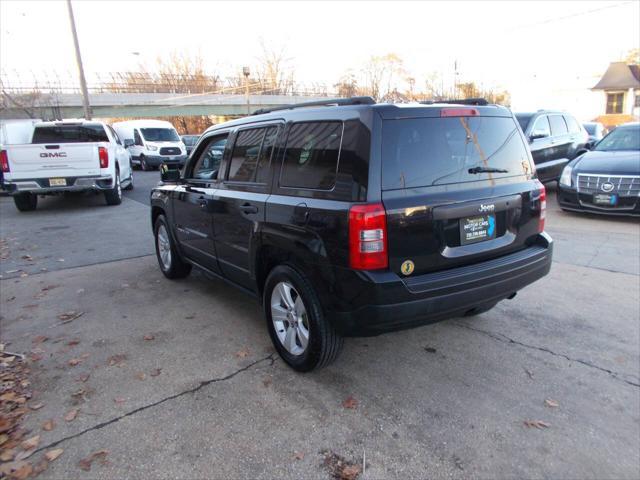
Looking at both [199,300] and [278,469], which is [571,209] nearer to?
[199,300]

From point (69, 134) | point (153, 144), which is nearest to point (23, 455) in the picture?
point (69, 134)

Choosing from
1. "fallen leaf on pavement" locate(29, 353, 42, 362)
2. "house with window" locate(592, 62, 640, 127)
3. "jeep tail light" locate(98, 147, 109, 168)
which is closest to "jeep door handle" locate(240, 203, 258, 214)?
"fallen leaf on pavement" locate(29, 353, 42, 362)

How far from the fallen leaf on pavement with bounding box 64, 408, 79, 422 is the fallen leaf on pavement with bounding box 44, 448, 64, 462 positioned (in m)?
0.30

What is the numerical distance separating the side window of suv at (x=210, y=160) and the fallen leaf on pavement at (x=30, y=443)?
2525 mm

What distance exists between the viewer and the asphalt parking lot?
258 centimetres

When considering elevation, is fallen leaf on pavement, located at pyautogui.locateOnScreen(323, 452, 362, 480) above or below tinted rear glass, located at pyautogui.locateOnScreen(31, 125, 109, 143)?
below

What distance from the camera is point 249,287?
4.00 metres

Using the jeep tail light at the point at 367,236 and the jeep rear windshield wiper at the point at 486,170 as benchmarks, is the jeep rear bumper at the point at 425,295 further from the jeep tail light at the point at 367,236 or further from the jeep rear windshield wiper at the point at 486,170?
the jeep rear windshield wiper at the point at 486,170

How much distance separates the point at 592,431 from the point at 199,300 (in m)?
3.71

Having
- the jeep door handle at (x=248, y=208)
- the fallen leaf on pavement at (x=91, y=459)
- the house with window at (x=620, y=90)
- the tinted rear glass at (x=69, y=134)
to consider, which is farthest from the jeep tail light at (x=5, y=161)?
the house with window at (x=620, y=90)

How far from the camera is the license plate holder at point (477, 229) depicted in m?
3.08

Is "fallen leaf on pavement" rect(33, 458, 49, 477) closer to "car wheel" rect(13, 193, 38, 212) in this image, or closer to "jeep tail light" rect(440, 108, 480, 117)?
"jeep tail light" rect(440, 108, 480, 117)

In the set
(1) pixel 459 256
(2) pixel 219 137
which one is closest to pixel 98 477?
(1) pixel 459 256

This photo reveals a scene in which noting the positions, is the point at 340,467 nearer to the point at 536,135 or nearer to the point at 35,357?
the point at 35,357
